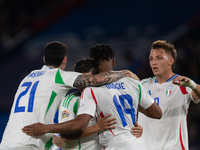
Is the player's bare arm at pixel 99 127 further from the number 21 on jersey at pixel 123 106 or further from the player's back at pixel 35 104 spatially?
the player's back at pixel 35 104

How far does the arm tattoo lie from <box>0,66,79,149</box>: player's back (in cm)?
11

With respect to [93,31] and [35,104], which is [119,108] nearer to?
[35,104]

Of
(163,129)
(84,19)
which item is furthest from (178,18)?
(163,129)

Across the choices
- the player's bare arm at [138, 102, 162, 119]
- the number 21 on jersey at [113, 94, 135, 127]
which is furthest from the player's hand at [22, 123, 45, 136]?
the player's bare arm at [138, 102, 162, 119]

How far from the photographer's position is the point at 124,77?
260 cm

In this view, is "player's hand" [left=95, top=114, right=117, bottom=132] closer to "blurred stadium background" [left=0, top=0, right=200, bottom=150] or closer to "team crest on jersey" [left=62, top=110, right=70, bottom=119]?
"team crest on jersey" [left=62, top=110, right=70, bottom=119]

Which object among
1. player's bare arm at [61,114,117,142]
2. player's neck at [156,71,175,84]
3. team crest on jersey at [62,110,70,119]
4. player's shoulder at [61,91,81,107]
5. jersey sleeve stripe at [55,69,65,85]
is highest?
player's neck at [156,71,175,84]

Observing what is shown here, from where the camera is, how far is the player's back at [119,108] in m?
2.42

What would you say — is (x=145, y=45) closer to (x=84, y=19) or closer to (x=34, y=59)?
(x=84, y=19)

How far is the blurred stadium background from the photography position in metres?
7.02

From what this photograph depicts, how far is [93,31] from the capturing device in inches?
305

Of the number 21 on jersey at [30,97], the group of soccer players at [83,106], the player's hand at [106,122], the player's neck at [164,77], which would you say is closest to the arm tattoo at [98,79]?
the group of soccer players at [83,106]

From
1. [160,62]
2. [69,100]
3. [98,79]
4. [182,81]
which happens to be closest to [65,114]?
[69,100]

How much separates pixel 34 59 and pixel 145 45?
3295mm
